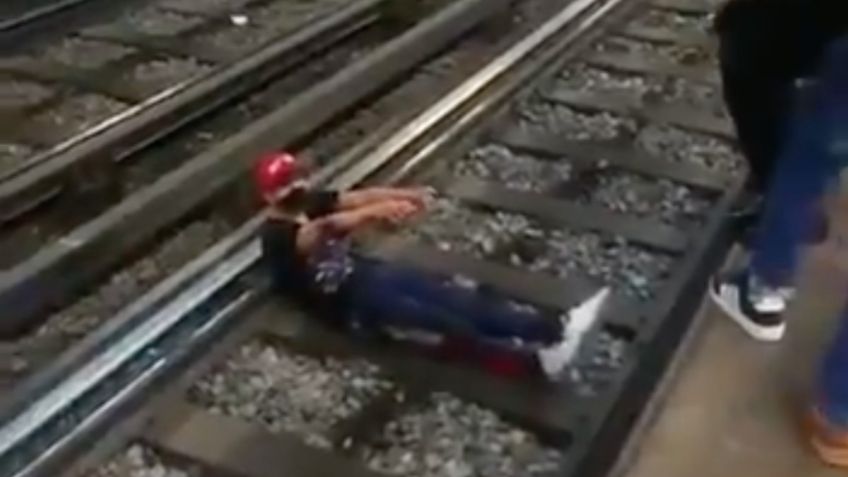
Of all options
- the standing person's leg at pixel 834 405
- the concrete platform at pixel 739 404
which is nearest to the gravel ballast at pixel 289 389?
the concrete platform at pixel 739 404

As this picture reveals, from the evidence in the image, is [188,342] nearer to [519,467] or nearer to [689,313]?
[519,467]

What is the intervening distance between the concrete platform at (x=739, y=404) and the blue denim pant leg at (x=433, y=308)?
305 millimetres

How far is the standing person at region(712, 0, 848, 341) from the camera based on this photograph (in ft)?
9.11

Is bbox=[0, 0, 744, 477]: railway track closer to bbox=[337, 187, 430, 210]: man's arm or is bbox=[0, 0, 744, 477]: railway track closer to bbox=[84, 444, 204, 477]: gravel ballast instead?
bbox=[84, 444, 204, 477]: gravel ballast

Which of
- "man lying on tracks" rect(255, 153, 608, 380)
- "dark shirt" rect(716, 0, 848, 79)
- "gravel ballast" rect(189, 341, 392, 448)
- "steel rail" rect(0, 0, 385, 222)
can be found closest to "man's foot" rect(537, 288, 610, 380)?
"man lying on tracks" rect(255, 153, 608, 380)

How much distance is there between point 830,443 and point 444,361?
758 mm

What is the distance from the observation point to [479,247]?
333 centimetres

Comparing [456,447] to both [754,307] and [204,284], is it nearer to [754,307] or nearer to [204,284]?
[204,284]

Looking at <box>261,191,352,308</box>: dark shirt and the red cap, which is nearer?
<box>261,191,352,308</box>: dark shirt

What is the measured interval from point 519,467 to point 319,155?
4.97 feet

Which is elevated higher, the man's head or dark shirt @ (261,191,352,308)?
the man's head

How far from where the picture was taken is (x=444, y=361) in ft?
9.29

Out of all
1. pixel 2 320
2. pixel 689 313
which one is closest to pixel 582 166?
pixel 689 313

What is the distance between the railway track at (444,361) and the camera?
8.32ft
